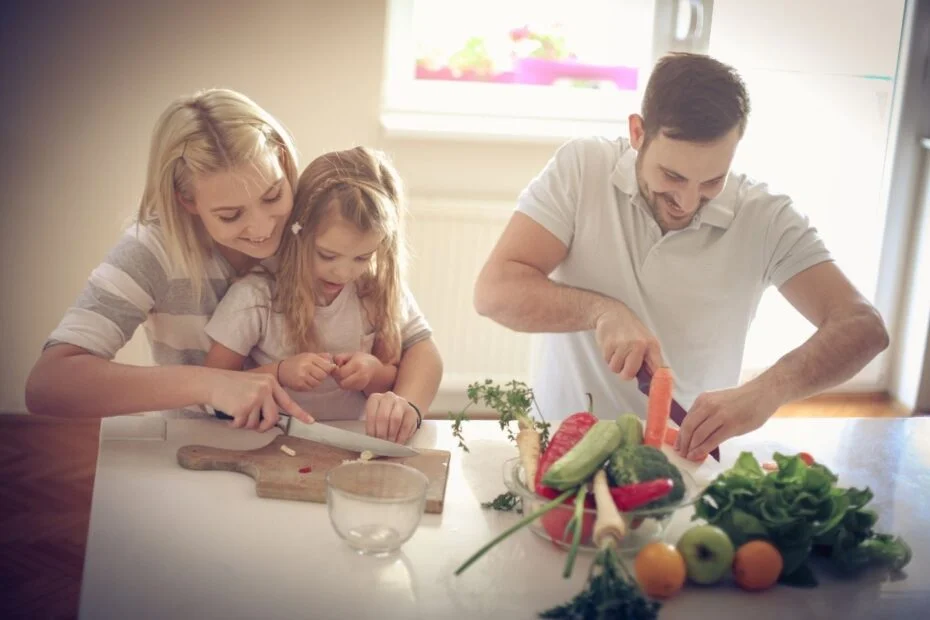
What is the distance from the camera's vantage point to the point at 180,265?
5.59 feet

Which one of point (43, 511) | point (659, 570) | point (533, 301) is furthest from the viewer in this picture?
point (43, 511)

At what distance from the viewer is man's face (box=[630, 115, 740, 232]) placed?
184 cm

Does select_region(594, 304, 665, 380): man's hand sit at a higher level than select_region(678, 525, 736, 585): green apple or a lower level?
higher

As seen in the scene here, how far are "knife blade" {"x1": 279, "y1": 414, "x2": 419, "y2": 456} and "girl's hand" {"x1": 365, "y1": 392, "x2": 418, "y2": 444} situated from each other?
72 mm

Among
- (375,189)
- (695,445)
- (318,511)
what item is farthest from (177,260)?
(695,445)

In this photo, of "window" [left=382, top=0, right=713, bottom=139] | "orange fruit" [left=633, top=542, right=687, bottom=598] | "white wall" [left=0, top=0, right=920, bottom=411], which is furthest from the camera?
"window" [left=382, top=0, right=713, bottom=139]

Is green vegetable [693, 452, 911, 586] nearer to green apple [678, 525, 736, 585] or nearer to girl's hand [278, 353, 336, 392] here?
green apple [678, 525, 736, 585]

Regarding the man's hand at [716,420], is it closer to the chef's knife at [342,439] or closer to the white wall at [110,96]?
the chef's knife at [342,439]

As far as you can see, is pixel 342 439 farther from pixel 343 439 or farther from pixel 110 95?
pixel 110 95

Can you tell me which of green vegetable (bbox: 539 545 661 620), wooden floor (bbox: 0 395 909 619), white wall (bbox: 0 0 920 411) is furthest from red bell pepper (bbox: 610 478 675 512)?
white wall (bbox: 0 0 920 411)

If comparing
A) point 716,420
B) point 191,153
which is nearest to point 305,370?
point 191,153

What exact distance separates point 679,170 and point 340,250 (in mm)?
584

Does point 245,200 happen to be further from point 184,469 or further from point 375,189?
point 184,469

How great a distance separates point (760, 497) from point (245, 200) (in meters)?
0.86
